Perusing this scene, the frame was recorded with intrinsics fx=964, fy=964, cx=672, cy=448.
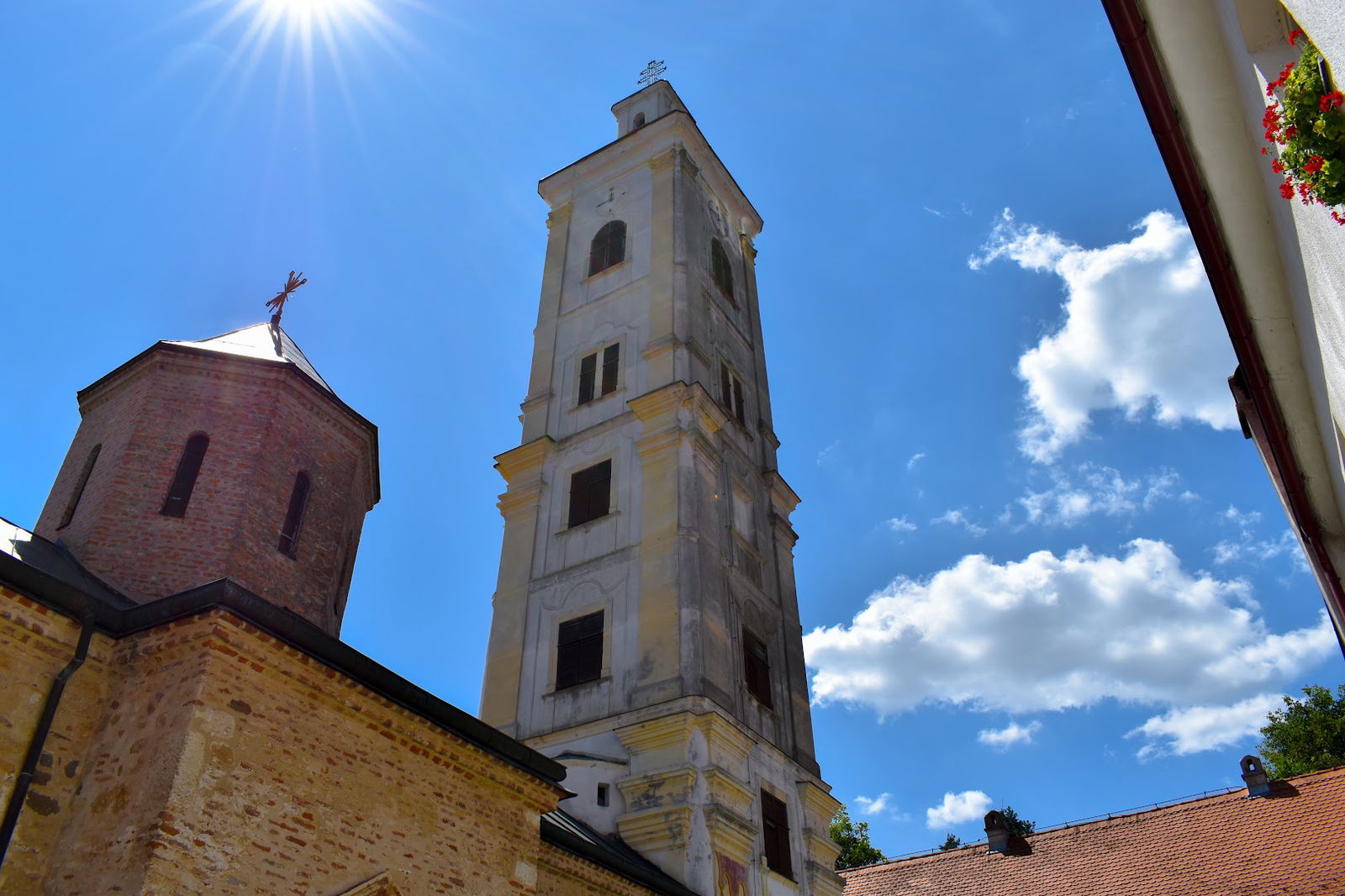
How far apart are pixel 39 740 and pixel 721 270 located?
20.3 m

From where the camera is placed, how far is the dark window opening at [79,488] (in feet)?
47.3

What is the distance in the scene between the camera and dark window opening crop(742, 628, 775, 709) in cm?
1812

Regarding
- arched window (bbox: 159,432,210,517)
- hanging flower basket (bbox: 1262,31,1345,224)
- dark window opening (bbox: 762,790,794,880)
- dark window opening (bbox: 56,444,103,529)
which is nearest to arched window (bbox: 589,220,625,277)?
arched window (bbox: 159,432,210,517)

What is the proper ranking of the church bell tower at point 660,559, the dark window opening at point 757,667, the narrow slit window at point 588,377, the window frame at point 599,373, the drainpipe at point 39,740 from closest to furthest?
the drainpipe at point 39,740
the church bell tower at point 660,559
the dark window opening at point 757,667
the window frame at point 599,373
the narrow slit window at point 588,377

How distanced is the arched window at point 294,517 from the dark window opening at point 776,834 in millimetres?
8911

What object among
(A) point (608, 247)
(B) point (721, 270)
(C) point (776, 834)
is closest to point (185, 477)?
(C) point (776, 834)

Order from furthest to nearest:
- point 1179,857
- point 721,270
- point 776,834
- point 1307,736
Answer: point 1307,736 → point 721,270 → point 1179,857 → point 776,834

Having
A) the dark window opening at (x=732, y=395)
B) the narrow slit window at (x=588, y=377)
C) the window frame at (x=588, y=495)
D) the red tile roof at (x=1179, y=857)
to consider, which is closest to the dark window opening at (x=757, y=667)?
the window frame at (x=588, y=495)

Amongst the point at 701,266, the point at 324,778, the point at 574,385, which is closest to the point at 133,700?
the point at 324,778

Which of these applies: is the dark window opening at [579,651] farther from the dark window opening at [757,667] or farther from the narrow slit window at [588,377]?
the narrow slit window at [588,377]

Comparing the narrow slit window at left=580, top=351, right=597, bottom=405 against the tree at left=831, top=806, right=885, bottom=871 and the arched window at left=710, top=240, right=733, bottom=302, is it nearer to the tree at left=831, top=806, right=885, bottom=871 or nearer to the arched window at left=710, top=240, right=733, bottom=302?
the arched window at left=710, top=240, right=733, bottom=302

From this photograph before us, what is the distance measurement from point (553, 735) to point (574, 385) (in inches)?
335

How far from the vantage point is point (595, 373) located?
2227 centimetres

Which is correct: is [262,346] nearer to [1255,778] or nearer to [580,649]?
[580,649]
